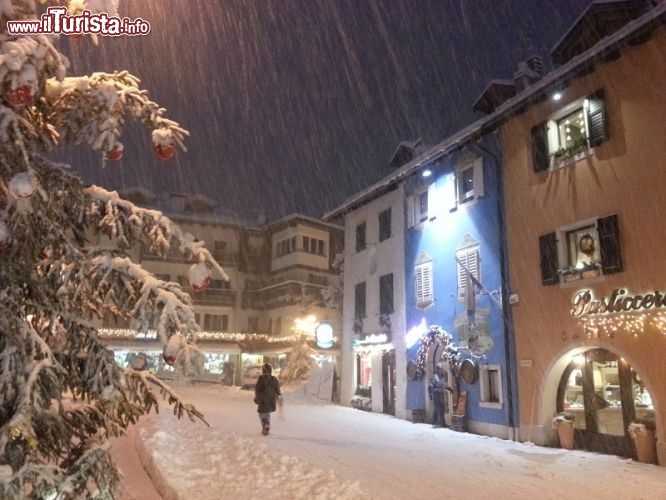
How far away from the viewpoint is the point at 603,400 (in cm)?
1423

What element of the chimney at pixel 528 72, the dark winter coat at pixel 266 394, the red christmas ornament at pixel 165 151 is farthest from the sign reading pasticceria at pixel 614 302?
the red christmas ornament at pixel 165 151

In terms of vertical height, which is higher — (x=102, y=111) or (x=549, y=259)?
(x=549, y=259)

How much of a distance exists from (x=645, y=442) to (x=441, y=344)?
8.31m

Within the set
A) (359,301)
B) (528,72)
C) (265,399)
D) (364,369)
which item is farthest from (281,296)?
(265,399)

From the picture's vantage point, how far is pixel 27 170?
3.68 meters

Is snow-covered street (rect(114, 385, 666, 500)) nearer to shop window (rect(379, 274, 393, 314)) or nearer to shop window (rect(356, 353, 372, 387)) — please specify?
shop window (rect(379, 274, 393, 314))

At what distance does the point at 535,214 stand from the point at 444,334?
562 centimetres

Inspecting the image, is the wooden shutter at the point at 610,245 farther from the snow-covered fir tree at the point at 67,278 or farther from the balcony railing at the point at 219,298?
the balcony railing at the point at 219,298

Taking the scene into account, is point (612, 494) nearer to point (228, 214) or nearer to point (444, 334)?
point (444, 334)

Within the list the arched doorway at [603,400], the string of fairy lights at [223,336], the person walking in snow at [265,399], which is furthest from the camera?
the string of fairy lights at [223,336]

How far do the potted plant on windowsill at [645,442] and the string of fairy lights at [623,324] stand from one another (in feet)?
6.65

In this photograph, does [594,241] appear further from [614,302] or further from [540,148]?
[540,148]

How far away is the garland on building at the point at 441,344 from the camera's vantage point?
19094 millimetres

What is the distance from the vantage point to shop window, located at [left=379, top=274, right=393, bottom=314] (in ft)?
79.6
